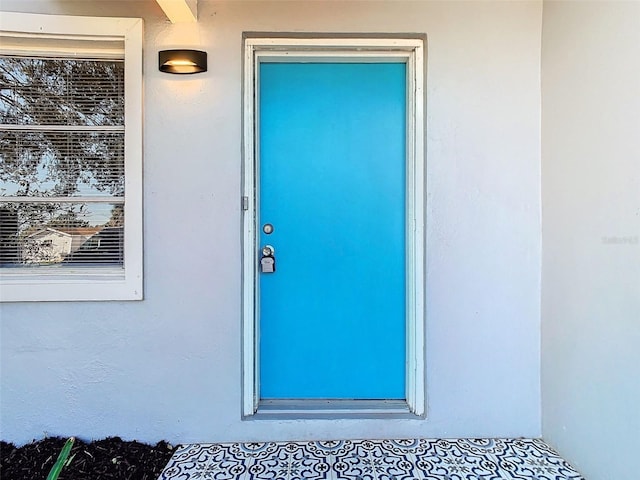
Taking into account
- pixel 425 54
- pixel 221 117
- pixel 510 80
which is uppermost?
pixel 425 54

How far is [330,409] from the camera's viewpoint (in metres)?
2.20

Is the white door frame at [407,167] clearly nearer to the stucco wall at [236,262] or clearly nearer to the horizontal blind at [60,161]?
the stucco wall at [236,262]

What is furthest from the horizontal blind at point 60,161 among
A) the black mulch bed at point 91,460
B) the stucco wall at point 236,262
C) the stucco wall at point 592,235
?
the stucco wall at point 592,235

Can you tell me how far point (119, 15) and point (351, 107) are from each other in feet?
4.19

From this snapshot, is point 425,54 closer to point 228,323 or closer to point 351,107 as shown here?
point 351,107

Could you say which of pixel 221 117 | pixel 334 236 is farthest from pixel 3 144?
pixel 334 236

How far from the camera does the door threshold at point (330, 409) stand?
2146 mm

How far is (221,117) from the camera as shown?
2094mm

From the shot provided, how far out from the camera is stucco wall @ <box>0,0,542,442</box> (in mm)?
2090

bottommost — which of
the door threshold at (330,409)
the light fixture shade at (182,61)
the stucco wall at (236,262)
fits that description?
the door threshold at (330,409)

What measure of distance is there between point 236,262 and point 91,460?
1161 millimetres

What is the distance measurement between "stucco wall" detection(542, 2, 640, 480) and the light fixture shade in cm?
175

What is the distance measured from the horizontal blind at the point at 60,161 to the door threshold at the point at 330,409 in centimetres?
113

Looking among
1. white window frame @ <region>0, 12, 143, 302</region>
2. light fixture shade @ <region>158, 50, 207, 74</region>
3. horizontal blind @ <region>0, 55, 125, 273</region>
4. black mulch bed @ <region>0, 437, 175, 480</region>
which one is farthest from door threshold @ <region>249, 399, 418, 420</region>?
light fixture shade @ <region>158, 50, 207, 74</region>
